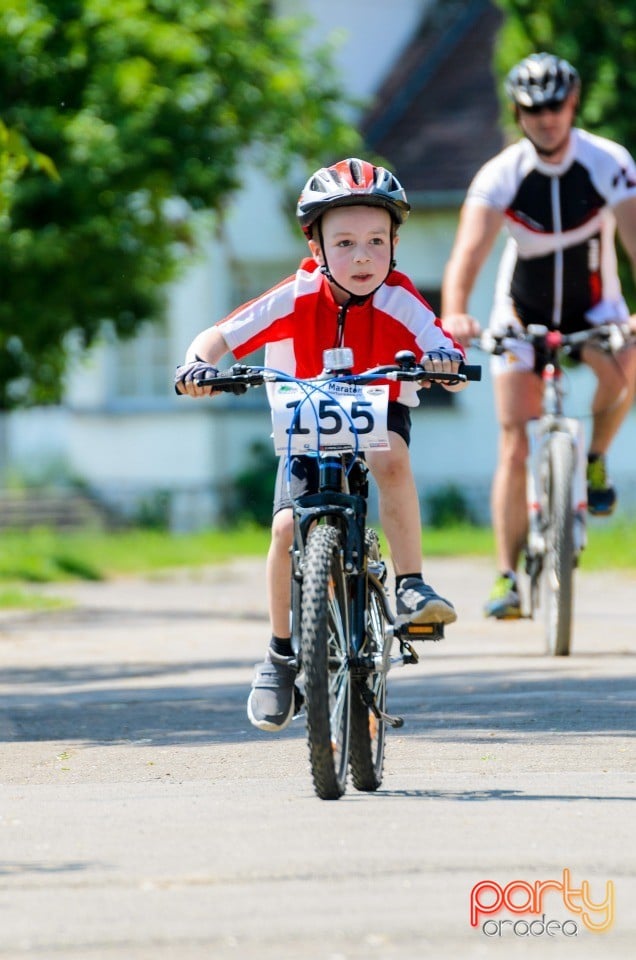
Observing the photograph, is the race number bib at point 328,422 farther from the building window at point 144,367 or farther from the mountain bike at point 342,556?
the building window at point 144,367

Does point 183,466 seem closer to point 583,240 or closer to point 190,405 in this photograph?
point 190,405

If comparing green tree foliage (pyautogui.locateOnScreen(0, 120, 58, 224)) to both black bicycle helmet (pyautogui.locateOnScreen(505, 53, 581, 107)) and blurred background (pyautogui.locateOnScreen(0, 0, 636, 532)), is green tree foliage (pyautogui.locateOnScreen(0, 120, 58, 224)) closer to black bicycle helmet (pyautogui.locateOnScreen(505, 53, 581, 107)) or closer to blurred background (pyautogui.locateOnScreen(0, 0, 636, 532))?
blurred background (pyautogui.locateOnScreen(0, 0, 636, 532))

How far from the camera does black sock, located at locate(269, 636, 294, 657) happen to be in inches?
226

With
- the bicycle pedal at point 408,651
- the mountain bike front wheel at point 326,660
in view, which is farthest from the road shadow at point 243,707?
the mountain bike front wheel at point 326,660

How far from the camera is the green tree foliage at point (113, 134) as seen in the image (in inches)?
654

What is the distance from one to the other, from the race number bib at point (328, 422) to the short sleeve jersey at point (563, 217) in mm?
3637

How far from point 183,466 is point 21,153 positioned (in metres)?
16.6

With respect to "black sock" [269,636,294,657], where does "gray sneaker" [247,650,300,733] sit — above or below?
below

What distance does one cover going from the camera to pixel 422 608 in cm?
576

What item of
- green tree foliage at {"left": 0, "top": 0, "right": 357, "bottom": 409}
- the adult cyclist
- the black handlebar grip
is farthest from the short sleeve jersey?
green tree foliage at {"left": 0, "top": 0, "right": 357, "bottom": 409}

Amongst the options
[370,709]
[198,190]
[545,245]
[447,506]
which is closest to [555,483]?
[545,245]

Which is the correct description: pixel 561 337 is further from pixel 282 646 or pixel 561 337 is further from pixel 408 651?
pixel 282 646

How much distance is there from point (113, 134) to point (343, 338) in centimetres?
1152

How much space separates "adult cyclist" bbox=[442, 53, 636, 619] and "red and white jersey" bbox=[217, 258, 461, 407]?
2855mm
